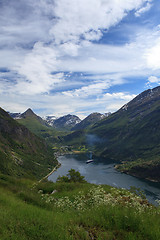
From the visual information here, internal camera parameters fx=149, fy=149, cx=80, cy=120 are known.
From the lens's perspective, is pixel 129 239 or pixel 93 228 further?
pixel 93 228

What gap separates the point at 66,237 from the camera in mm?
5910

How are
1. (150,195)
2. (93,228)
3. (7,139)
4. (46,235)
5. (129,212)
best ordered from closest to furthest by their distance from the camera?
(46,235) < (93,228) < (129,212) < (150,195) < (7,139)

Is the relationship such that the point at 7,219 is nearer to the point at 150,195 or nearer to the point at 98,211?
the point at 98,211

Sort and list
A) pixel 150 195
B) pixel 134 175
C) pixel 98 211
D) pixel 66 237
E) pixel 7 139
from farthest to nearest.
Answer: pixel 7 139 → pixel 134 175 → pixel 150 195 → pixel 98 211 → pixel 66 237

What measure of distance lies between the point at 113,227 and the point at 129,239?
1.33 meters

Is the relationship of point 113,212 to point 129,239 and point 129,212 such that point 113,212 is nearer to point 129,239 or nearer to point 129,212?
point 129,212

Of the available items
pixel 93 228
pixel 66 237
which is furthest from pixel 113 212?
pixel 66 237

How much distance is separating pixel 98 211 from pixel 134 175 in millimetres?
173170

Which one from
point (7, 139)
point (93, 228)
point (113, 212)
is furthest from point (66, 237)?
point (7, 139)

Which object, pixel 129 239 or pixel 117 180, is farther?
pixel 117 180

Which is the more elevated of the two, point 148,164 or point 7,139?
point 7,139

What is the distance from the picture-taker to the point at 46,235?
6.35 meters

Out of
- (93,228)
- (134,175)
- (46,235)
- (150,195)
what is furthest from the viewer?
(134,175)

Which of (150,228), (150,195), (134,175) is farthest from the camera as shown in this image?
(134,175)
